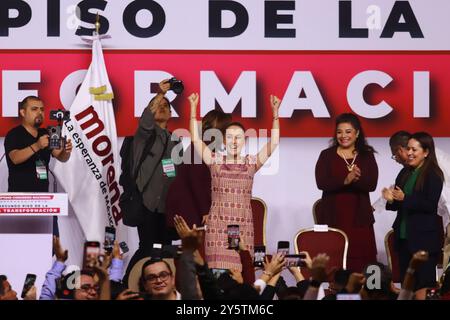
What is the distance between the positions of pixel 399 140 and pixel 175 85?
1508 mm

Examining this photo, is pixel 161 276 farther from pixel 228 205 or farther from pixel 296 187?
pixel 296 187

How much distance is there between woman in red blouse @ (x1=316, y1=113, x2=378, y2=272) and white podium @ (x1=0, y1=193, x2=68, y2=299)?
166 cm

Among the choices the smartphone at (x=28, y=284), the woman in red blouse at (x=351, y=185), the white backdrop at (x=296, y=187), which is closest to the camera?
the smartphone at (x=28, y=284)

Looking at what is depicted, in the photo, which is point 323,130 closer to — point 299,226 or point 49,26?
point 299,226

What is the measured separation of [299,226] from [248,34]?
1.42 metres

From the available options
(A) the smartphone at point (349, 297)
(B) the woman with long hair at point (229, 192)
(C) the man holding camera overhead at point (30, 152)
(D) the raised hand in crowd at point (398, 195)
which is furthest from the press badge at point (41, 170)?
(A) the smartphone at point (349, 297)

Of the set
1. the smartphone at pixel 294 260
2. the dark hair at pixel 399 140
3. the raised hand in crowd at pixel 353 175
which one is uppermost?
the dark hair at pixel 399 140

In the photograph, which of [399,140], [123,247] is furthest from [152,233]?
[399,140]

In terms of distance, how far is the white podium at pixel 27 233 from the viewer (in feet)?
25.5

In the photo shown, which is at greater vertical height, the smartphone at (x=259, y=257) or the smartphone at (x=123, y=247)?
the smartphone at (x=259, y=257)

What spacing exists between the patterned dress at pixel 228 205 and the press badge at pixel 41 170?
4.28 feet

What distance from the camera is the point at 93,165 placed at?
357 inches

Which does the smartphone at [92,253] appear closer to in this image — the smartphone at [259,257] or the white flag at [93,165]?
the smartphone at [259,257]

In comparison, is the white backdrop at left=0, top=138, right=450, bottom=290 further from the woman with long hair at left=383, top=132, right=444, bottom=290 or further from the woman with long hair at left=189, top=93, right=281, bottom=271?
the woman with long hair at left=189, top=93, right=281, bottom=271
